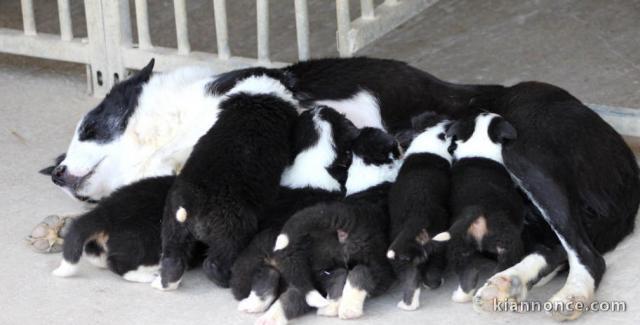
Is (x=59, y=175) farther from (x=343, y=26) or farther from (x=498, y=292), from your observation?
(x=498, y=292)

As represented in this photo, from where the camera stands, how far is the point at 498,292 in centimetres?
366

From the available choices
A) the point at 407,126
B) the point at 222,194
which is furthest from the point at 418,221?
the point at 407,126

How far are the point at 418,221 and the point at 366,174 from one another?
18.4 inches

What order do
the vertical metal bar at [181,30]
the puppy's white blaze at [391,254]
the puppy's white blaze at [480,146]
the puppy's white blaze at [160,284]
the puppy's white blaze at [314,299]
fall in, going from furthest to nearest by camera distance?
the vertical metal bar at [181,30], the puppy's white blaze at [480,146], the puppy's white blaze at [160,284], the puppy's white blaze at [314,299], the puppy's white blaze at [391,254]

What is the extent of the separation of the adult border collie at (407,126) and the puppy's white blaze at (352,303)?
0.61m

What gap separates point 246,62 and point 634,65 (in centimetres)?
201

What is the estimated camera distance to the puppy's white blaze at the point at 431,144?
13.7 ft

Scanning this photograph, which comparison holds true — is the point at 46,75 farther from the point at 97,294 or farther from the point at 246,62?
the point at 97,294

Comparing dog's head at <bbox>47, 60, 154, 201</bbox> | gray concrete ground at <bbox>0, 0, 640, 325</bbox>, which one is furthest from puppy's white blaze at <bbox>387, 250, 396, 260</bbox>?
dog's head at <bbox>47, 60, 154, 201</bbox>

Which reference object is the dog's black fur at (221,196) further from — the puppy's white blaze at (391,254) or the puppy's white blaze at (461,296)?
the puppy's white blaze at (461,296)

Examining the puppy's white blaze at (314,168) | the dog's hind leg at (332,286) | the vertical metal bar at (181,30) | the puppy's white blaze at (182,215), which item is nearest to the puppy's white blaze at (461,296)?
the dog's hind leg at (332,286)

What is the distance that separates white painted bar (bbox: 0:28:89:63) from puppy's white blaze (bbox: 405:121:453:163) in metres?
2.31

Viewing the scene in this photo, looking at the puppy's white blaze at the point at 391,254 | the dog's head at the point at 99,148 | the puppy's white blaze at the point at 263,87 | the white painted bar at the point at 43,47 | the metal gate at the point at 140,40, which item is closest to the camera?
the puppy's white blaze at the point at 391,254

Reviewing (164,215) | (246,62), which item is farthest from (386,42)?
(164,215)
